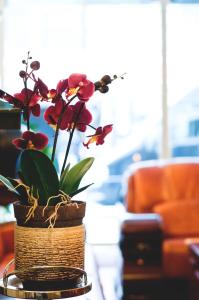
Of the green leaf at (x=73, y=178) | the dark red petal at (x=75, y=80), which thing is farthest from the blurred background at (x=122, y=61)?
the dark red petal at (x=75, y=80)

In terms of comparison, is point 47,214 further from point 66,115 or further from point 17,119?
point 17,119

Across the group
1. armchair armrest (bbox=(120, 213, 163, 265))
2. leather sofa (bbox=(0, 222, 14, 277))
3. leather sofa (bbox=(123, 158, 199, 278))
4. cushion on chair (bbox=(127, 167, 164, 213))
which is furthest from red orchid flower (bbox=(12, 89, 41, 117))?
cushion on chair (bbox=(127, 167, 164, 213))

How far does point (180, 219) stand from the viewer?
4289 mm

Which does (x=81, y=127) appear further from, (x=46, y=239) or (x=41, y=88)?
(x=46, y=239)

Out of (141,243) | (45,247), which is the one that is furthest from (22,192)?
(141,243)

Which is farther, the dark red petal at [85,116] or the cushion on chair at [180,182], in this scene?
the cushion on chair at [180,182]

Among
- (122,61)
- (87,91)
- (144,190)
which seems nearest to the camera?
(87,91)

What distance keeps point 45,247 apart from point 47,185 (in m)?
0.16

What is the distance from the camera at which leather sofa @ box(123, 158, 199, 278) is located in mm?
4039

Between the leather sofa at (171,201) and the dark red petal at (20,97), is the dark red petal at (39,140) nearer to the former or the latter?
the dark red petal at (20,97)

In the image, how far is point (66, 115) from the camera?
4.92 feet

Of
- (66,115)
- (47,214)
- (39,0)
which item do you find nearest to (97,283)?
(47,214)

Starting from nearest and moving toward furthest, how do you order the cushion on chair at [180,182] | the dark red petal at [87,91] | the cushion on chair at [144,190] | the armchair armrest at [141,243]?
the dark red petal at [87,91]
the armchair armrest at [141,243]
the cushion on chair at [144,190]
the cushion on chair at [180,182]

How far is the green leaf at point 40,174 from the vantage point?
1.45 m
